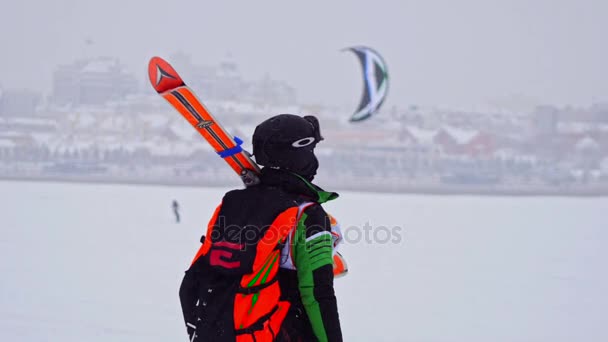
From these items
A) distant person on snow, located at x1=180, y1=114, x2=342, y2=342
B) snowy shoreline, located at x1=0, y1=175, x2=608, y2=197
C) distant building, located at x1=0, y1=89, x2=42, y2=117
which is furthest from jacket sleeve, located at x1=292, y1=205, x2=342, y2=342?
distant building, located at x1=0, y1=89, x2=42, y2=117

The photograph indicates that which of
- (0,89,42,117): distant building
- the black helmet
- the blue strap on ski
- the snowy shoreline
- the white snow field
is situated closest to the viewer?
the black helmet

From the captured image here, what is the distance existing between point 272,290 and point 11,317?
4304 mm

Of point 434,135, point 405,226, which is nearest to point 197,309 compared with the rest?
point 405,226

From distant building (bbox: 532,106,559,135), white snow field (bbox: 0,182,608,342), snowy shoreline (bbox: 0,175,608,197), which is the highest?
distant building (bbox: 532,106,559,135)

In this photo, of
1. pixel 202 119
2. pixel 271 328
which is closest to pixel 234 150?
pixel 202 119

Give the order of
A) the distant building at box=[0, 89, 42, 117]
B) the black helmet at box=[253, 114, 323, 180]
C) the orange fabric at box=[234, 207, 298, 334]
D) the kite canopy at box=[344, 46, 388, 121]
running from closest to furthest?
the orange fabric at box=[234, 207, 298, 334] → the black helmet at box=[253, 114, 323, 180] → the kite canopy at box=[344, 46, 388, 121] → the distant building at box=[0, 89, 42, 117]

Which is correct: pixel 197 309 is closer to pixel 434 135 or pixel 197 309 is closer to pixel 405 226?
pixel 405 226

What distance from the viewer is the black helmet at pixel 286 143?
1773mm

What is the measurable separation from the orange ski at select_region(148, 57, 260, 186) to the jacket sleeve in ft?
0.87

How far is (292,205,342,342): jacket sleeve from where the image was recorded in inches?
66.2

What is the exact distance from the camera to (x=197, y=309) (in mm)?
1788

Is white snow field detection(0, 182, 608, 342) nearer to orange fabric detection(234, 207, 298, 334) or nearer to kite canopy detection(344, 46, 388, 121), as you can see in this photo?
orange fabric detection(234, 207, 298, 334)

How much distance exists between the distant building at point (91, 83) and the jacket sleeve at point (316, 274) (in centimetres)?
8572

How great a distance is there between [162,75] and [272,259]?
0.59 m
